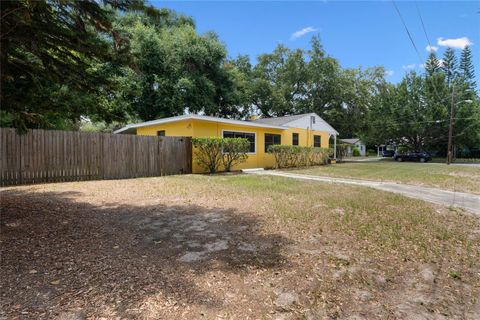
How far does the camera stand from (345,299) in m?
2.59

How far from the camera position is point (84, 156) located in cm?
989

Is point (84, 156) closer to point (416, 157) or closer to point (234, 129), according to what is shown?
point (234, 129)

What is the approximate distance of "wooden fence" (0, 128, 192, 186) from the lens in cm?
846

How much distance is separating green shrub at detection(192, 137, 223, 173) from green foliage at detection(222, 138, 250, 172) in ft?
1.00

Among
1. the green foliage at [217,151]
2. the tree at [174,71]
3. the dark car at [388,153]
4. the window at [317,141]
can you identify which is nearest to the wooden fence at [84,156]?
the green foliage at [217,151]

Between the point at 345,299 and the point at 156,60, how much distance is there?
70.0 ft

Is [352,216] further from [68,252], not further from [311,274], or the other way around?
[68,252]

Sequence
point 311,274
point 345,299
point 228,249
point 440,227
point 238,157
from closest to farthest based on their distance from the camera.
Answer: point 345,299 < point 311,274 < point 228,249 < point 440,227 < point 238,157

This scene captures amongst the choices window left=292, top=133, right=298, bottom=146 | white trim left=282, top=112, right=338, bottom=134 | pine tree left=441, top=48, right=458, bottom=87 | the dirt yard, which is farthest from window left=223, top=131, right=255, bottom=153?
pine tree left=441, top=48, right=458, bottom=87

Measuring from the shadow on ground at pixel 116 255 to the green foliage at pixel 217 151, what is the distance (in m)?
7.09

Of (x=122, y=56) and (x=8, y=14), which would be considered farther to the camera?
(x=122, y=56)

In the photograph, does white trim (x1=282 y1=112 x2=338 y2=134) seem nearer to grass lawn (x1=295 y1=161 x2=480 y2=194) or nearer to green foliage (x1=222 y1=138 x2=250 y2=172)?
grass lawn (x1=295 y1=161 x2=480 y2=194)

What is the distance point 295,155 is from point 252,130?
340 centimetres

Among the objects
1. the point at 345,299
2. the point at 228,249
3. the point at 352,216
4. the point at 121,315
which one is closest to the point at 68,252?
the point at 121,315
